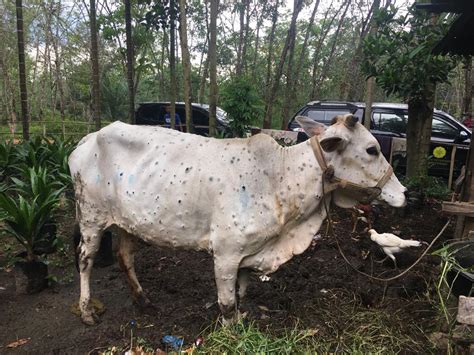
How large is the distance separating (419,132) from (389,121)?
9.81ft

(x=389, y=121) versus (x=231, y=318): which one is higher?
(x=389, y=121)

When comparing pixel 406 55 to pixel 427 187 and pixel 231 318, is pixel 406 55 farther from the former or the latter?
pixel 231 318

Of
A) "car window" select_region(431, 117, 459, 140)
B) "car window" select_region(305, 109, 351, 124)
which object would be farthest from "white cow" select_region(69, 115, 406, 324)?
"car window" select_region(431, 117, 459, 140)

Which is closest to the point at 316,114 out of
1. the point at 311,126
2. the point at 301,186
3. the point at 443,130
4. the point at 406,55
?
the point at 443,130

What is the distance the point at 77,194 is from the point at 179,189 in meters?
1.10

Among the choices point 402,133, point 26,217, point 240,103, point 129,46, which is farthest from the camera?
point 402,133

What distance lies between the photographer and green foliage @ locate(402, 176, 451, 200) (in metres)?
7.05

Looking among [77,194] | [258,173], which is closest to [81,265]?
[77,194]

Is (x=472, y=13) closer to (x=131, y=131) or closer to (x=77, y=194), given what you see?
(x=131, y=131)

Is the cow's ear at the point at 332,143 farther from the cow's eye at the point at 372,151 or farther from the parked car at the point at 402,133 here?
the parked car at the point at 402,133

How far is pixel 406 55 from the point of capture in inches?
231

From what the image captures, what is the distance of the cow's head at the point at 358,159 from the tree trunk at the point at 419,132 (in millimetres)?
4352

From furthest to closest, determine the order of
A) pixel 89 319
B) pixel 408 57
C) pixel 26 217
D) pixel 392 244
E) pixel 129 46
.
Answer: pixel 129 46 → pixel 408 57 → pixel 392 244 → pixel 26 217 → pixel 89 319

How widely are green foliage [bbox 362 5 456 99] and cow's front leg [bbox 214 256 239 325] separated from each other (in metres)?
4.47
